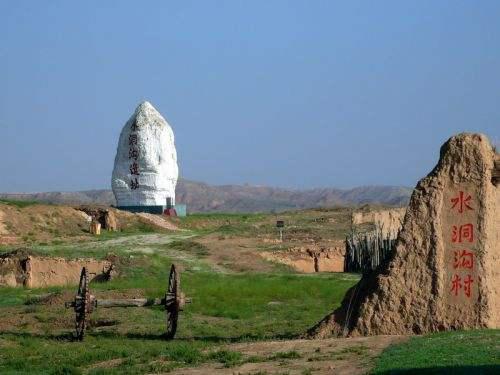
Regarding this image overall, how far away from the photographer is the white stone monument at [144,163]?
56812 mm

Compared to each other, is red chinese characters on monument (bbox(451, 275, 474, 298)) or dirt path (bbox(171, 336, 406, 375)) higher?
red chinese characters on monument (bbox(451, 275, 474, 298))

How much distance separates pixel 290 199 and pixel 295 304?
172670 millimetres

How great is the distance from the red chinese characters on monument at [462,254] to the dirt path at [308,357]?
141 centimetres

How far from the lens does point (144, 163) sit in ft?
186

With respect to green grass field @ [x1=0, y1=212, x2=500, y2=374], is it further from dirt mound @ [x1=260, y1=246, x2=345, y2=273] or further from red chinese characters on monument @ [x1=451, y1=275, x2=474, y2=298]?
dirt mound @ [x1=260, y1=246, x2=345, y2=273]

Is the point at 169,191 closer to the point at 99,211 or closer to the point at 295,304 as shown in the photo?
the point at 99,211

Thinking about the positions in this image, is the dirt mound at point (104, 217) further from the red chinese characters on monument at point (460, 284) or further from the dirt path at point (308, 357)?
the red chinese characters on monument at point (460, 284)

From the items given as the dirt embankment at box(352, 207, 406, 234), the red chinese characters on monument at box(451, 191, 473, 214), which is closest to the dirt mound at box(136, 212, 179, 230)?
the dirt embankment at box(352, 207, 406, 234)

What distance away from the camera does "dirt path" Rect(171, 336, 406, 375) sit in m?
13.3

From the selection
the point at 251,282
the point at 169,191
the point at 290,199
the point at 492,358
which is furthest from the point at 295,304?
the point at 290,199

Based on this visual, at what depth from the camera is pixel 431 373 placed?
11.8 m

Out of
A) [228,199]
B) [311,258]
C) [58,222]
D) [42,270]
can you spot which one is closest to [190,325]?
[42,270]

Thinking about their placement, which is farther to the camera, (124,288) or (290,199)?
(290,199)

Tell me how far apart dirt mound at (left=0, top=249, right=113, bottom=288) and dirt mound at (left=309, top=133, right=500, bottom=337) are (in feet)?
56.3
